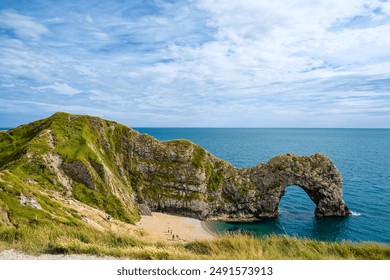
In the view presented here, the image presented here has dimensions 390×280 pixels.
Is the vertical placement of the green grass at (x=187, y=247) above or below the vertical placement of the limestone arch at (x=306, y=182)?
above

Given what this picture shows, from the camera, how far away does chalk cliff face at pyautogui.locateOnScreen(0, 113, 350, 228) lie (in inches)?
3059

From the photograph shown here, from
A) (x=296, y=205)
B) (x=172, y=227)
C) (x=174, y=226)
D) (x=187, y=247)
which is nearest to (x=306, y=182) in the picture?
(x=296, y=205)

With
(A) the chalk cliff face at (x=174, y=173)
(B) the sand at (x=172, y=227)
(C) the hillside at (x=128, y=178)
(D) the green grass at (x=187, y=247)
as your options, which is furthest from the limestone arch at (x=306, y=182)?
(D) the green grass at (x=187, y=247)

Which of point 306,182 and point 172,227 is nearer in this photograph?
point 172,227

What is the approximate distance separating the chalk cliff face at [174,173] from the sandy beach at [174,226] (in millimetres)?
3089

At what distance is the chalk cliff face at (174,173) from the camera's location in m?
77.7

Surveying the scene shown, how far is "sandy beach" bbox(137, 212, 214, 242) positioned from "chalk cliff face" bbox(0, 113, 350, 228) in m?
3.09

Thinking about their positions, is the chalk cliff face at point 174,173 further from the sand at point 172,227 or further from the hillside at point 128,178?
the sand at point 172,227

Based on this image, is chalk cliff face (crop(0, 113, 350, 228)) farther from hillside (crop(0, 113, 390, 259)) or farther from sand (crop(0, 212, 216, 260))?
sand (crop(0, 212, 216, 260))

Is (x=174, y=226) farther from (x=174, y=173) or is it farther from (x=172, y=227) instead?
(x=174, y=173)

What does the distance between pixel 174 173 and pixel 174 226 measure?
18504 mm

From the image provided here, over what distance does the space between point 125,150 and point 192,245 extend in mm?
79720

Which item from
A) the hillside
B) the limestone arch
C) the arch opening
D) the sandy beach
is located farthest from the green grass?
the arch opening

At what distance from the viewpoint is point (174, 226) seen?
7450cm
